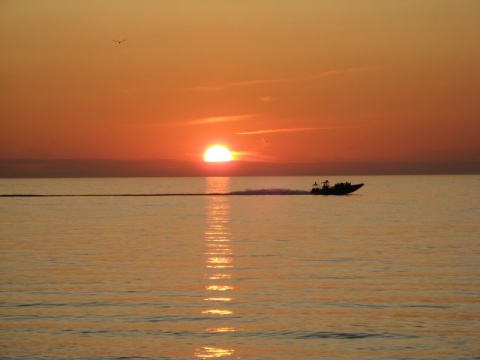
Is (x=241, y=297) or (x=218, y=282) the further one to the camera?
(x=218, y=282)

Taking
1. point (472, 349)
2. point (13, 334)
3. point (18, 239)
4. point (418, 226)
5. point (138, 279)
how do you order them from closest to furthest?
point (472, 349) → point (13, 334) → point (138, 279) → point (18, 239) → point (418, 226)

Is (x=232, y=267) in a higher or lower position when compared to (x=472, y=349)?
higher

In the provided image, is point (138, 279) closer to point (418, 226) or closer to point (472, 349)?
point (472, 349)

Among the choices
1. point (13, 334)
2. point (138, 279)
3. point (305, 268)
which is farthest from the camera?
point (305, 268)

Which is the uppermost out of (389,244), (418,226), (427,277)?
(418,226)

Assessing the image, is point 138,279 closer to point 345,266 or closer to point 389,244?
point 345,266

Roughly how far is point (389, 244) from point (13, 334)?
45828 mm

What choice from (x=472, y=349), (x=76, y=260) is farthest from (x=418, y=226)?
(x=472, y=349)

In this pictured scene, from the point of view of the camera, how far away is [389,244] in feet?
238

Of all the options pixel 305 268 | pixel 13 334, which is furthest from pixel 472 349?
pixel 305 268

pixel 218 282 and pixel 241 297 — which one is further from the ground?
pixel 218 282

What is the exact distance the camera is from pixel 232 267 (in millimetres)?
55188

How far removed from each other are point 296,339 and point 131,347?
23.1 feet

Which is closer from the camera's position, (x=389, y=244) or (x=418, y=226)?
(x=389, y=244)
